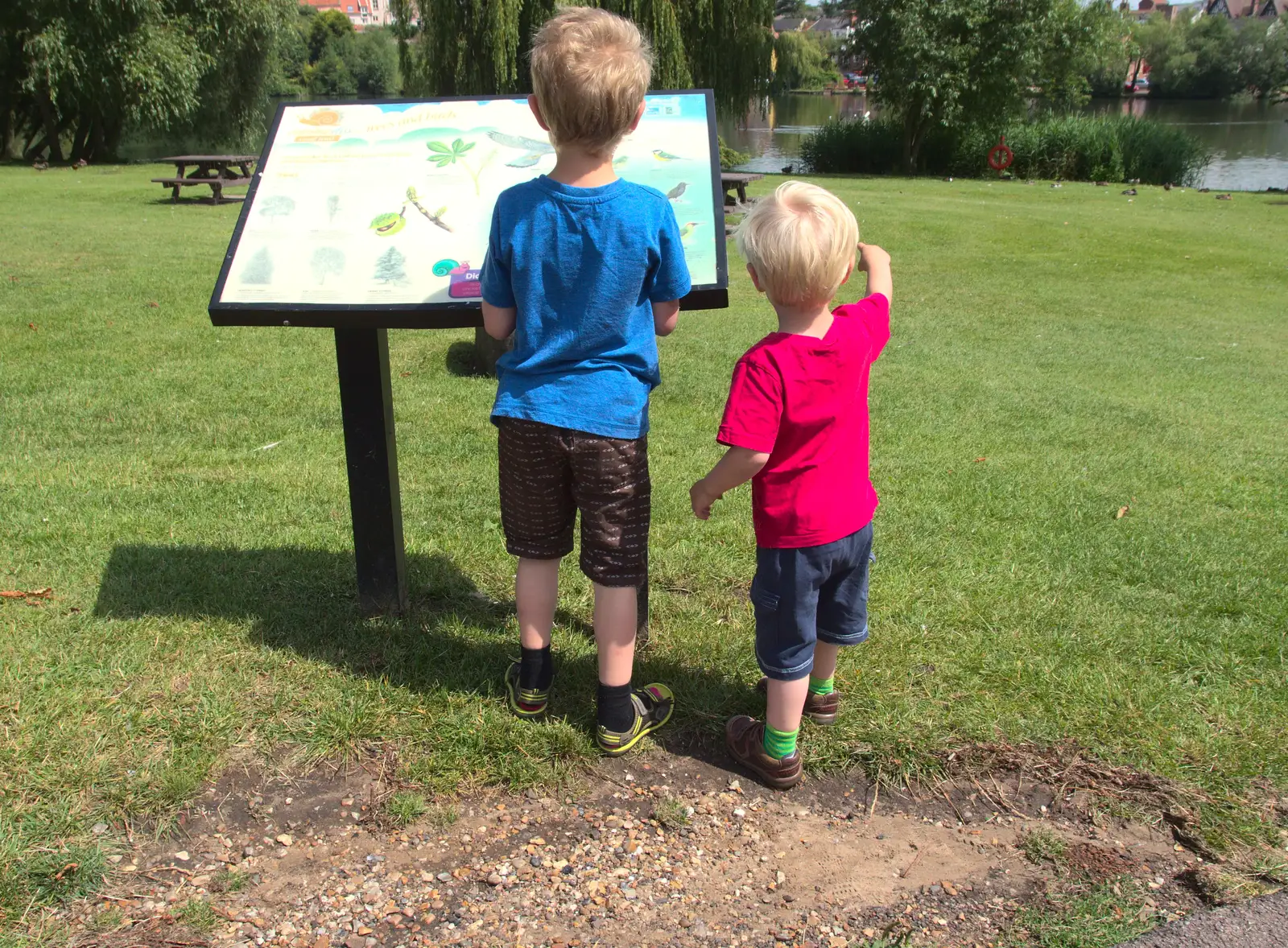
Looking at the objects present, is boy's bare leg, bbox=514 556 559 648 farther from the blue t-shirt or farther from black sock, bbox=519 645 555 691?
the blue t-shirt

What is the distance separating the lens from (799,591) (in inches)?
94.8

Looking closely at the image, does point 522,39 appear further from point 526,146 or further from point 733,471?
point 733,471

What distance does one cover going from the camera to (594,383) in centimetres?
242

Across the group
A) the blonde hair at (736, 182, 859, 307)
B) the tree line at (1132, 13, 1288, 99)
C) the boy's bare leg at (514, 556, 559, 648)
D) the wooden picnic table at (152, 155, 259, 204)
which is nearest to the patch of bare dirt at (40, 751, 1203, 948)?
the boy's bare leg at (514, 556, 559, 648)

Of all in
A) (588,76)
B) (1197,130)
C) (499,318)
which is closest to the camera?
(588,76)

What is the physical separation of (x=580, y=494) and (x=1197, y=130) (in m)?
52.1

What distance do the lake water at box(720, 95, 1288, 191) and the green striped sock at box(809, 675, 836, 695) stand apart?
23.3 metres

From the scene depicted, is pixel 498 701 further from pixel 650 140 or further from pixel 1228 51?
pixel 1228 51

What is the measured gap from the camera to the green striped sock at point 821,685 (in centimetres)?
278

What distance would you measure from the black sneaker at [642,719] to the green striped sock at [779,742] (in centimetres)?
35

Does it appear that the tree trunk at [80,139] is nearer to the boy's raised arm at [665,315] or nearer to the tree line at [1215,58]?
the boy's raised arm at [665,315]

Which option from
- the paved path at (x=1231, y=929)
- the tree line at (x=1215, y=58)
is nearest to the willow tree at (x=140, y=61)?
the paved path at (x=1231, y=929)

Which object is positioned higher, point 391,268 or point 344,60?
point 344,60

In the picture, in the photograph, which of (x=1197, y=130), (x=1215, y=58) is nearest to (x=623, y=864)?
(x=1197, y=130)
